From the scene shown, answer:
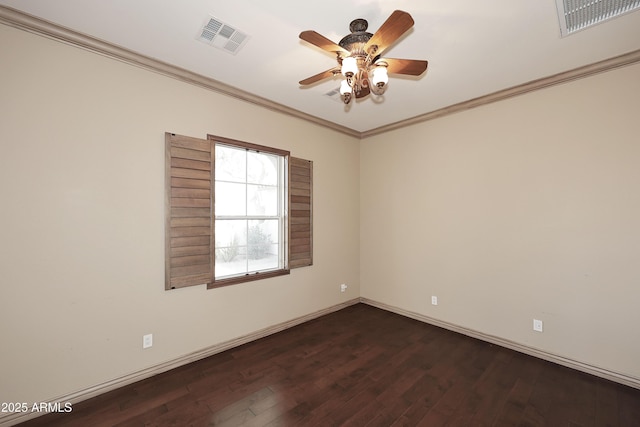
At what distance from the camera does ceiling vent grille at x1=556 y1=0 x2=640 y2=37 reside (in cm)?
183

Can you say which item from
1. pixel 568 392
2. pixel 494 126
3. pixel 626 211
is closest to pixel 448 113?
pixel 494 126

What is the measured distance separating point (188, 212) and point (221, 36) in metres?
1.59

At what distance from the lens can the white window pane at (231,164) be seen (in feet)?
9.90

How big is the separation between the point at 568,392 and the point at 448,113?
3134 millimetres

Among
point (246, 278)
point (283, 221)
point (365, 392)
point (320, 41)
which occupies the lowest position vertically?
point (365, 392)

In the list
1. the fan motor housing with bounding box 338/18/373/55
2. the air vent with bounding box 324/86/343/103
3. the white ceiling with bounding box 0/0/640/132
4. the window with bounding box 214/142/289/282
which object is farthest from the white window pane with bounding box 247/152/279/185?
the fan motor housing with bounding box 338/18/373/55

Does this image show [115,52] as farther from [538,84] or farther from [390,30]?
[538,84]

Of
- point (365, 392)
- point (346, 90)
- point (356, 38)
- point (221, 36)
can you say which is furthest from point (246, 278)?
point (356, 38)

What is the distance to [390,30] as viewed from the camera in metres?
1.59

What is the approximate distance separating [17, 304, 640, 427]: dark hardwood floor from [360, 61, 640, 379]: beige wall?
0.46 metres

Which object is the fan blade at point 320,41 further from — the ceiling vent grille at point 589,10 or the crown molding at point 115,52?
the crown molding at point 115,52

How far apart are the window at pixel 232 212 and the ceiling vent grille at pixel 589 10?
2.80 m

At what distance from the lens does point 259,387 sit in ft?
7.61

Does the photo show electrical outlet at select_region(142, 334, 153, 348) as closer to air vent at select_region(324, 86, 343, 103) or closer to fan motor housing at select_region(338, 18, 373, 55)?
fan motor housing at select_region(338, 18, 373, 55)
